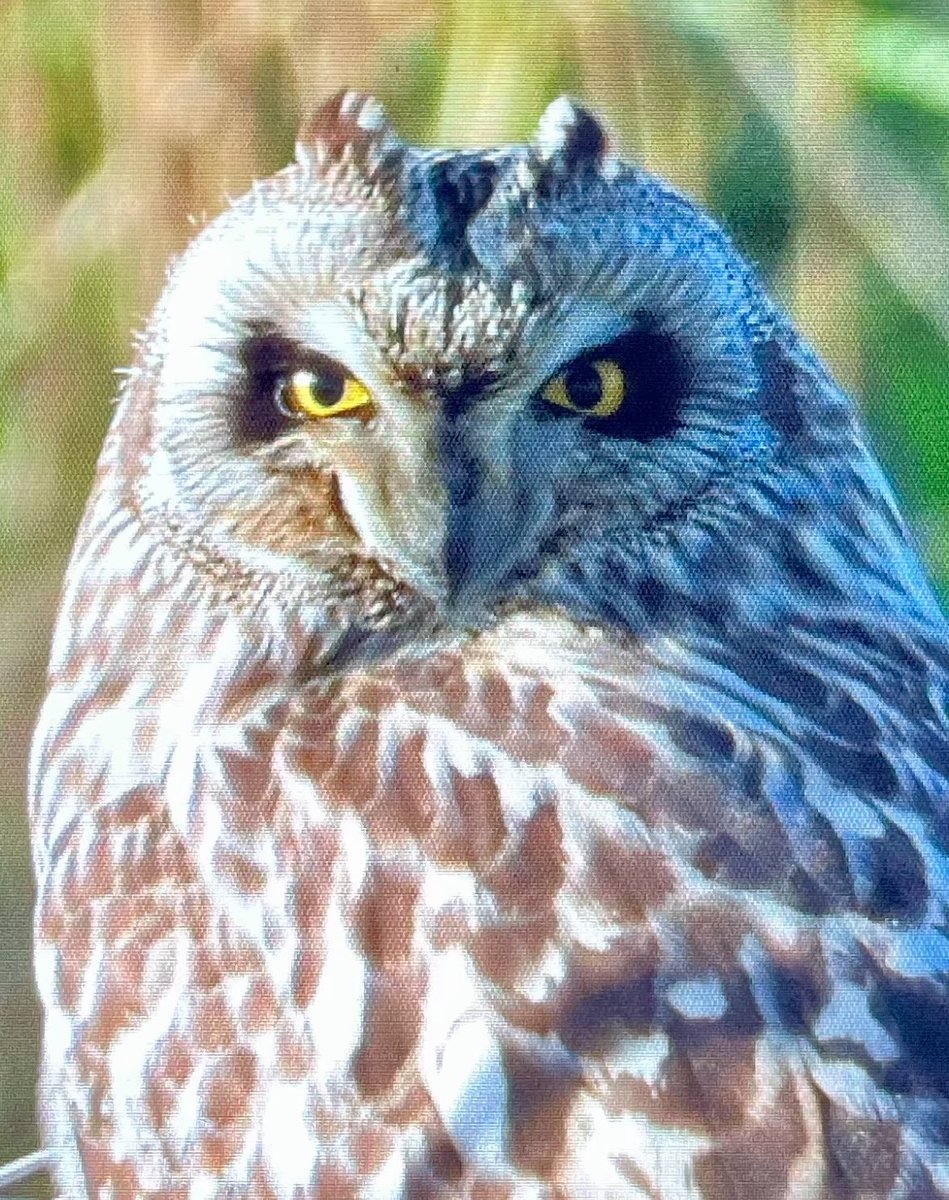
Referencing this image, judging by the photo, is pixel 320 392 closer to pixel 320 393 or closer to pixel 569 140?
pixel 320 393

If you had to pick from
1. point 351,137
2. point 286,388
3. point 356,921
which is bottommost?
point 356,921

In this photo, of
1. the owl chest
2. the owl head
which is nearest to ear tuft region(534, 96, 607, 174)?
the owl head

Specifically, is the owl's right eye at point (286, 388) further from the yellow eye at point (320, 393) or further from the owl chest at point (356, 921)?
the owl chest at point (356, 921)

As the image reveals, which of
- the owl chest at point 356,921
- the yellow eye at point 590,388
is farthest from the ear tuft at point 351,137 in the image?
the owl chest at point 356,921

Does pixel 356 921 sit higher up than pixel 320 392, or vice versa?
pixel 320 392

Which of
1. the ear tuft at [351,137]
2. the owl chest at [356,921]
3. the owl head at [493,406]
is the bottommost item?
the owl chest at [356,921]

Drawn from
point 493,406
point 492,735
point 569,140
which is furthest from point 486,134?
point 492,735

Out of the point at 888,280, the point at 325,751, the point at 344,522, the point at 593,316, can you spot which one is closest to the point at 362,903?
the point at 325,751
